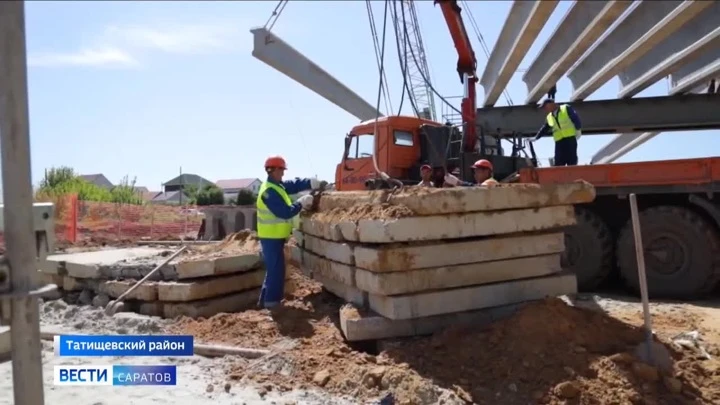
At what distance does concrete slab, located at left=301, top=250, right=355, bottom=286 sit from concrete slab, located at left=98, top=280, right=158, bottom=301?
1778 millimetres

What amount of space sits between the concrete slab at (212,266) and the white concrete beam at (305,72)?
8827mm

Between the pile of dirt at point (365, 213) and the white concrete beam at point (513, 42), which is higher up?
the white concrete beam at point (513, 42)

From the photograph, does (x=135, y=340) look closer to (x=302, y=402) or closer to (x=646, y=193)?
(x=302, y=402)

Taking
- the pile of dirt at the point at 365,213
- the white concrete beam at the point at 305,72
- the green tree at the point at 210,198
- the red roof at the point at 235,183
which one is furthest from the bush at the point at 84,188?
the red roof at the point at 235,183

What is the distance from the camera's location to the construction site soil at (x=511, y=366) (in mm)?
4098

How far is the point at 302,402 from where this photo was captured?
4227 millimetres

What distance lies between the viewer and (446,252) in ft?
16.4

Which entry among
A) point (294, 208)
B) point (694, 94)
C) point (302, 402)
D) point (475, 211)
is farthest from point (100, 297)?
point (694, 94)

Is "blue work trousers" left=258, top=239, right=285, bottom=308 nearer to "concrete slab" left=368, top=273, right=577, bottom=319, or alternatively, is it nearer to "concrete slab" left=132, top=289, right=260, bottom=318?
"concrete slab" left=132, top=289, right=260, bottom=318

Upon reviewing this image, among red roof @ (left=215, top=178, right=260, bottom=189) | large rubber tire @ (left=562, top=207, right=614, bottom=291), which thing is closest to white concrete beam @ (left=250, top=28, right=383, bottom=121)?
large rubber tire @ (left=562, top=207, right=614, bottom=291)

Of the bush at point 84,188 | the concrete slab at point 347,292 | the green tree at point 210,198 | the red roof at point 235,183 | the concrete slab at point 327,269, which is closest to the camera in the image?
the concrete slab at point 347,292

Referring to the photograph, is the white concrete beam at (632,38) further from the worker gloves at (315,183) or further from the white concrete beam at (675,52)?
the worker gloves at (315,183)

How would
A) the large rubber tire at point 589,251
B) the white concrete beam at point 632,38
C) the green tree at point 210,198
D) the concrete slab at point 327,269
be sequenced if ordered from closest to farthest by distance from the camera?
the concrete slab at point 327,269 < the white concrete beam at point 632,38 < the large rubber tire at point 589,251 < the green tree at point 210,198

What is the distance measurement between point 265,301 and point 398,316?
2494 millimetres
